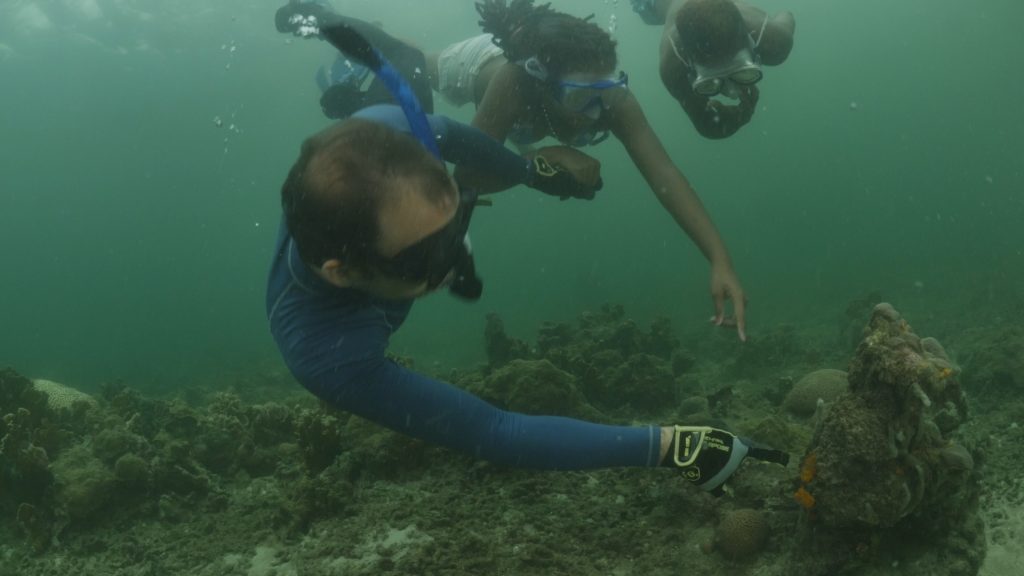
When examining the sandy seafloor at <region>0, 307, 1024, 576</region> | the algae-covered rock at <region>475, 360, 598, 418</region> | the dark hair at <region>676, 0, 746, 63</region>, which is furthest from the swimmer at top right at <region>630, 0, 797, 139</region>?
the algae-covered rock at <region>475, 360, 598, 418</region>

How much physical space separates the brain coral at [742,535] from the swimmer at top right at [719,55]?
413cm

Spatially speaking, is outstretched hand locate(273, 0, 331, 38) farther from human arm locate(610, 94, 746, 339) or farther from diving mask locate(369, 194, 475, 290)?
diving mask locate(369, 194, 475, 290)

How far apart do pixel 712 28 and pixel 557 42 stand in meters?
1.47

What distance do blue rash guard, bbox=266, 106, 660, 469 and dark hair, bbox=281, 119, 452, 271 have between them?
0.36m

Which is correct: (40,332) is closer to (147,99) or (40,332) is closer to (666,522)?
(147,99)

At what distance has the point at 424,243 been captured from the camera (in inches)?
95.3

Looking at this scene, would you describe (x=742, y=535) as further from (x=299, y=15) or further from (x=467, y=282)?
(x=299, y=15)

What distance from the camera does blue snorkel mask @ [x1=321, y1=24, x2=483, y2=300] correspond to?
244 centimetres

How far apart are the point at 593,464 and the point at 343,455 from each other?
207 cm

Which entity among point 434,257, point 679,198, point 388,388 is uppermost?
point 434,257

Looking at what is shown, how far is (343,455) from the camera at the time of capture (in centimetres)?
441

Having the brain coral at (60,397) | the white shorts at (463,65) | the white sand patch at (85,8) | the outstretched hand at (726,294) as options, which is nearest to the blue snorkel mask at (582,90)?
the white shorts at (463,65)

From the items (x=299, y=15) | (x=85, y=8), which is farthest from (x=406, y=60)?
(x=85, y=8)

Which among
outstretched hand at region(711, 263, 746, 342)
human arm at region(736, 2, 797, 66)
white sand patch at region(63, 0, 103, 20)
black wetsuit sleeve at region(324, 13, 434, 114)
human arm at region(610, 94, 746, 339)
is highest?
white sand patch at region(63, 0, 103, 20)
